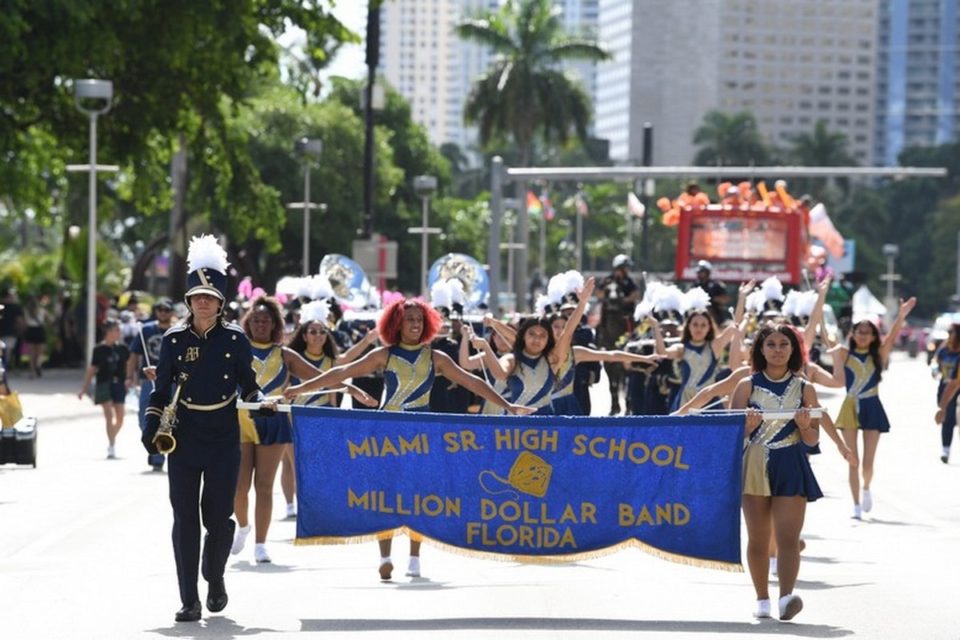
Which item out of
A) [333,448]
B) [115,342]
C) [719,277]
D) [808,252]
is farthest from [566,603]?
[808,252]

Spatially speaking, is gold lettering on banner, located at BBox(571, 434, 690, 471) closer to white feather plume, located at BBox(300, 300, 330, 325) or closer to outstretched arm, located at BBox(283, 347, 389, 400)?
outstretched arm, located at BBox(283, 347, 389, 400)

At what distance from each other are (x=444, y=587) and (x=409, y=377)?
4.17ft

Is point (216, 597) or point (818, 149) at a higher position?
point (818, 149)

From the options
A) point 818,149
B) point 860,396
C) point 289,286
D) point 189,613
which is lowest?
point 189,613

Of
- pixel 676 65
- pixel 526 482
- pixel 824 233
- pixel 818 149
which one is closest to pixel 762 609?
pixel 526 482

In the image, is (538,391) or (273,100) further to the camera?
(273,100)

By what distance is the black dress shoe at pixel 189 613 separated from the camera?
428 inches

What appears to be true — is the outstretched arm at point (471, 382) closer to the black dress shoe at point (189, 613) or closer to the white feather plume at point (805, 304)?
the black dress shoe at point (189, 613)

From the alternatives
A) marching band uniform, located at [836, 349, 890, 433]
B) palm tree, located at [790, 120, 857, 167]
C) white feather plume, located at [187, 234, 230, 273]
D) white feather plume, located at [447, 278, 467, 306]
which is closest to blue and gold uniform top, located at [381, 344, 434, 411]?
white feather plume, located at [187, 234, 230, 273]

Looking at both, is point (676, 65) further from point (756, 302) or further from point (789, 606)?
point (789, 606)

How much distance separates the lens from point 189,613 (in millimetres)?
10867

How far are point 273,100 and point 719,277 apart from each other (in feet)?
114

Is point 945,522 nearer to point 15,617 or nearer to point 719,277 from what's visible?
point 15,617

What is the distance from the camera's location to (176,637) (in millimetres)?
10320
